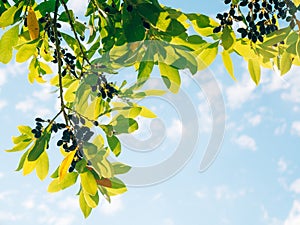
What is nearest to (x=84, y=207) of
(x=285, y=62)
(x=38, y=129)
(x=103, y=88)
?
(x=38, y=129)

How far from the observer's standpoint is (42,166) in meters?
1.90

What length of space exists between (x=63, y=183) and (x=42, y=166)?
0.13 metres

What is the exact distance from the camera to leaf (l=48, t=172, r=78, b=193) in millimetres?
1812

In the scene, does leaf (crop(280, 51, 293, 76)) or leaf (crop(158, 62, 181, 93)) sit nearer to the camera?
leaf (crop(158, 62, 181, 93))

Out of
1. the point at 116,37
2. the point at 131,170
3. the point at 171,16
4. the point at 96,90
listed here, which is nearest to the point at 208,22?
the point at 171,16

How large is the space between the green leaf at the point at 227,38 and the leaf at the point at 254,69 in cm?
17

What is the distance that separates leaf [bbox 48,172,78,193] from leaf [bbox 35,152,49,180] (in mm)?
50

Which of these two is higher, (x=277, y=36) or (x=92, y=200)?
(x=277, y=36)

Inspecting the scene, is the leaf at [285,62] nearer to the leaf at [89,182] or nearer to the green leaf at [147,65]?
the green leaf at [147,65]

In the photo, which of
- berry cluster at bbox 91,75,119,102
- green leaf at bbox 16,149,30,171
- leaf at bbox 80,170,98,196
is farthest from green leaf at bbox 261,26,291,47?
green leaf at bbox 16,149,30,171

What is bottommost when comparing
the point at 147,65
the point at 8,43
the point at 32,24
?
the point at 147,65

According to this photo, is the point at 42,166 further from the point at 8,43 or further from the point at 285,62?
the point at 285,62

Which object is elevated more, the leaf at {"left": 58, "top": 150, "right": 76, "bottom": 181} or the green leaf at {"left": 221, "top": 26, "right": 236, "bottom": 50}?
the green leaf at {"left": 221, "top": 26, "right": 236, "bottom": 50}

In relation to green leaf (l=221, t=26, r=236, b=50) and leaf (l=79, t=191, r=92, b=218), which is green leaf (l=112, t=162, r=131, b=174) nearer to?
leaf (l=79, t=191, r=92, b=218)
